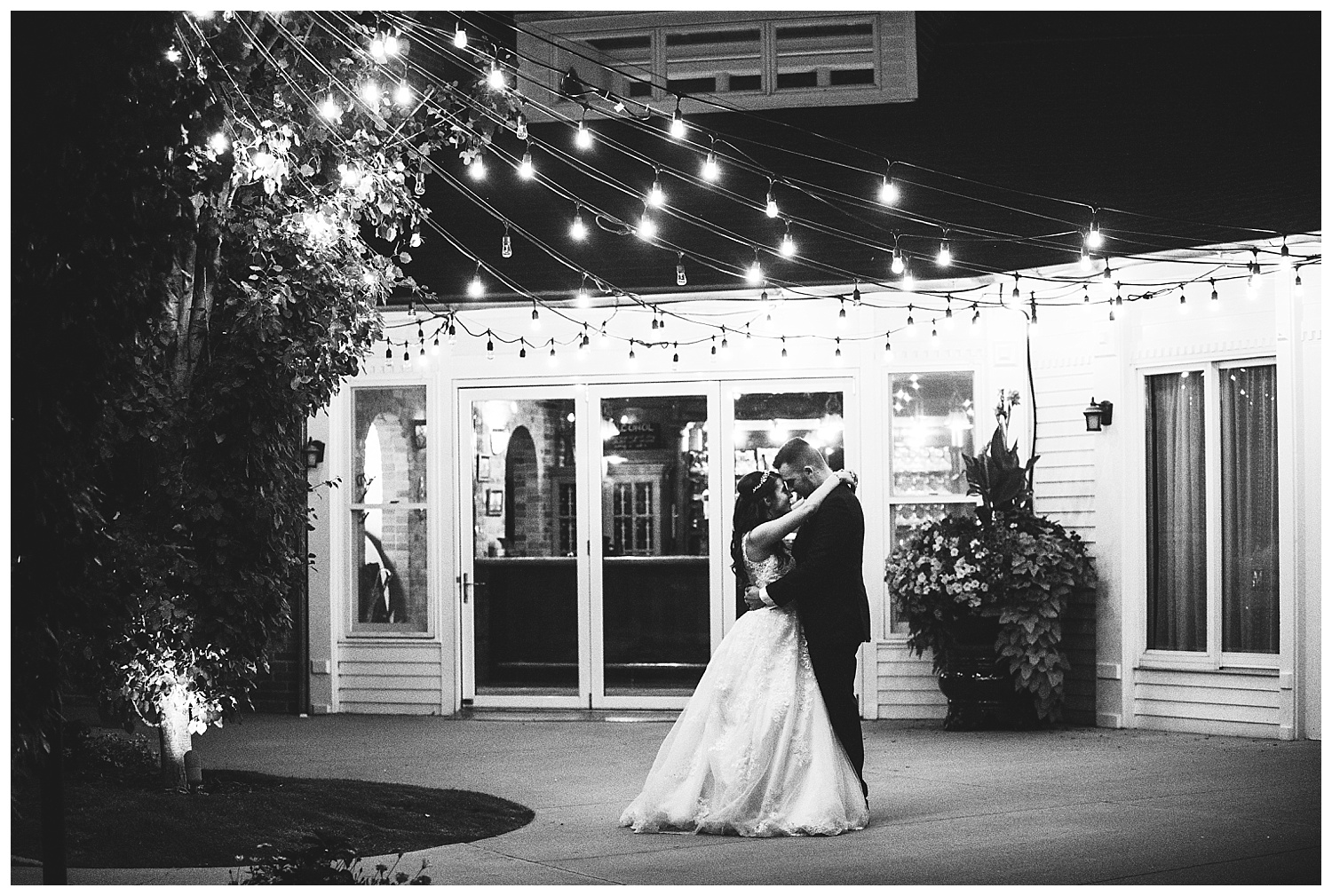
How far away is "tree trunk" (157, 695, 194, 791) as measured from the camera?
750 cm

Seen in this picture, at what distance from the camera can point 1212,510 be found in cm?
954

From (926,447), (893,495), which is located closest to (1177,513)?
(926,447)

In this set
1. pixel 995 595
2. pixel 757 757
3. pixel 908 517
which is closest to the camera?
pixel 757 757

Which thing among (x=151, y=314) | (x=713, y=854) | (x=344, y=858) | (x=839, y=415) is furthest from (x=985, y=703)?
(x=151, y=314)

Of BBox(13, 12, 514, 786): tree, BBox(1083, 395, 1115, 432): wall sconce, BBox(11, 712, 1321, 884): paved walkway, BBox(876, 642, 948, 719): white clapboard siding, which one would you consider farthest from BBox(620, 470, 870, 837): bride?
BBox(876, 642, 948, 719): white clapboard siding

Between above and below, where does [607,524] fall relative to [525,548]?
above

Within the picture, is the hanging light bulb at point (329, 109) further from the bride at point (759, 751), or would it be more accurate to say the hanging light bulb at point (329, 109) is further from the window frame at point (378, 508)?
the window frame at point (378, 508)

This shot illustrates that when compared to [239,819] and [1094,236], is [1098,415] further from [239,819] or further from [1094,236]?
[239,819]

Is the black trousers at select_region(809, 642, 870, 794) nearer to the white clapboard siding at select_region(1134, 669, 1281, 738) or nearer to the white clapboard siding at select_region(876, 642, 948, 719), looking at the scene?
the white clapboard siding at select_region(1134, 669, 1281, 738)

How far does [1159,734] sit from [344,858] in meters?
6.47

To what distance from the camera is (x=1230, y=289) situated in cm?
937

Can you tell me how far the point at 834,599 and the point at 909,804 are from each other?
1.19m

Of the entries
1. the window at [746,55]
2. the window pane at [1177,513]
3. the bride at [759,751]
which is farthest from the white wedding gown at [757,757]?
the window at [746,55]

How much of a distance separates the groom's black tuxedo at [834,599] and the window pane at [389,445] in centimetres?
538
